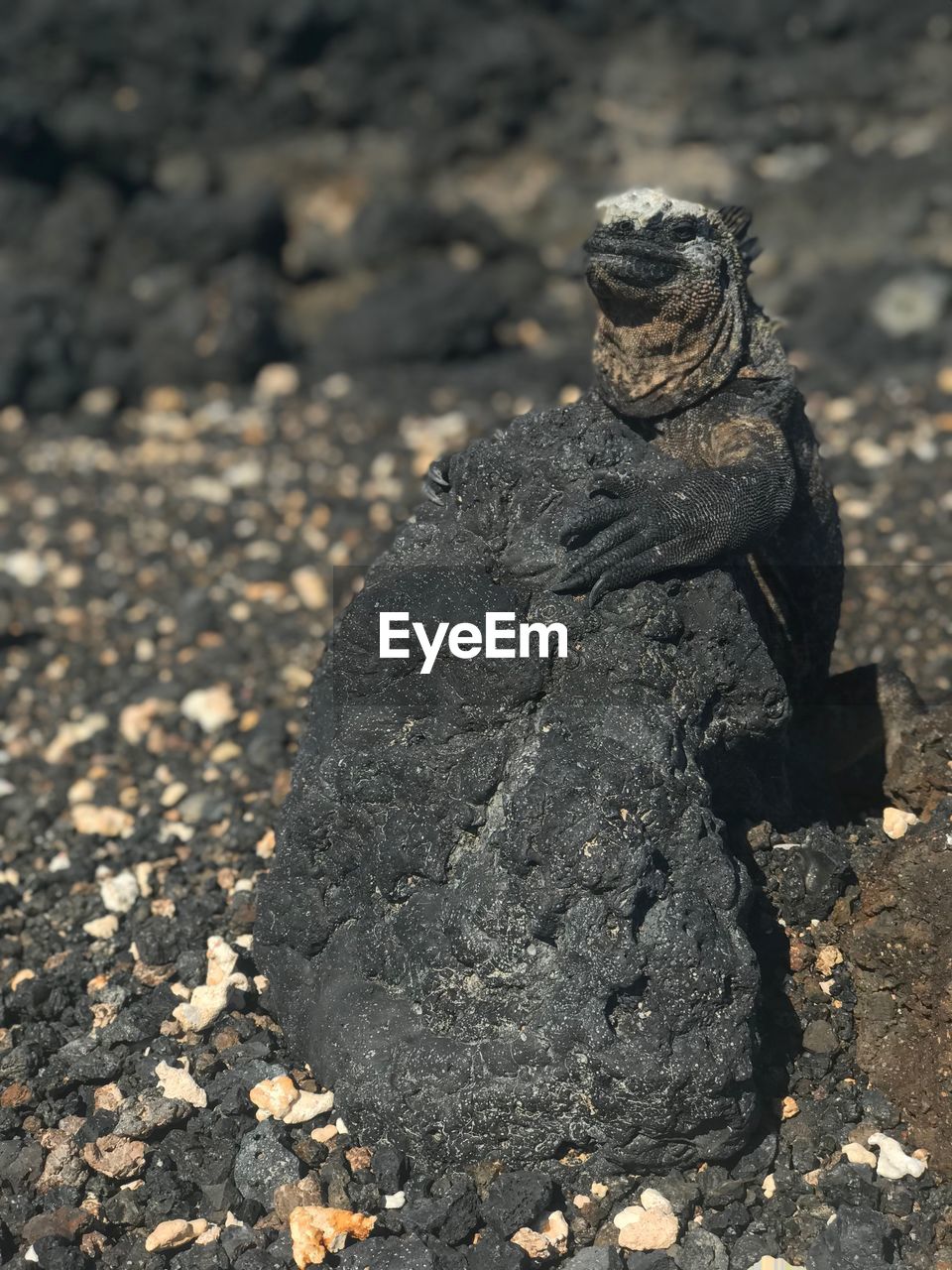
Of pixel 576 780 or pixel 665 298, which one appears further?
pixel 665 298

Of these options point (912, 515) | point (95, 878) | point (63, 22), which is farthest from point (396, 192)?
point (95, 878)

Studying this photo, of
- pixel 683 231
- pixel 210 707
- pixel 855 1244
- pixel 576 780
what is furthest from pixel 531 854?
pixel 210 707

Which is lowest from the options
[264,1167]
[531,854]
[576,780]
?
[264,1167]

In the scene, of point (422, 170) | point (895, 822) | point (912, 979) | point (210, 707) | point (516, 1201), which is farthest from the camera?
point (422, 170)

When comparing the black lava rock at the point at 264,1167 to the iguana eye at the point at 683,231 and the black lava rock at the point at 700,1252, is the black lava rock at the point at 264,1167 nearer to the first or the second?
the black lava rock at the point at 700,1252

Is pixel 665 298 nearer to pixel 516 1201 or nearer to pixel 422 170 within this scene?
pixel 516 1201
